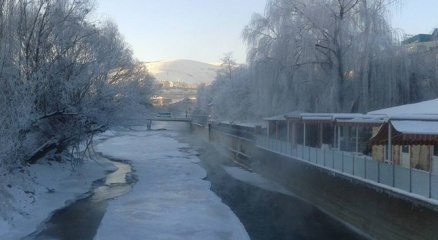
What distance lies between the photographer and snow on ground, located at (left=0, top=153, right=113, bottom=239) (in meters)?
17.3

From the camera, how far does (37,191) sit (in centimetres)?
2384

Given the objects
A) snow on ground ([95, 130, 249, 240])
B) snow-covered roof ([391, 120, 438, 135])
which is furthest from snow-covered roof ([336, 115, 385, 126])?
snow on ground ([95, 130, 249, 240])

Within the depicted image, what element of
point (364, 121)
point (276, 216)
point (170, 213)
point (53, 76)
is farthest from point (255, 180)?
point (53, 76)

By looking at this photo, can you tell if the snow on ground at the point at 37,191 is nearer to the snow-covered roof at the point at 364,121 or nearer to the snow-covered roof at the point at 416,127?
the snow-covered roof at the point at 416,127

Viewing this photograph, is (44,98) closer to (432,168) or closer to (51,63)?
(51,63)

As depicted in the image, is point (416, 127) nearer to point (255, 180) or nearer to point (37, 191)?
point (37, 191)

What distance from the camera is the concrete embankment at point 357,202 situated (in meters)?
14.1

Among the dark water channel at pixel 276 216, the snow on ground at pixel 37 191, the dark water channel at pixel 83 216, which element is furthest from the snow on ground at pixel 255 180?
the snow on ground at pixel 37 191

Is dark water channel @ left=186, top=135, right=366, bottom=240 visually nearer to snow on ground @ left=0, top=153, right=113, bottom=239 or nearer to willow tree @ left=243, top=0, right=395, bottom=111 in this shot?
willow tree @ left=243, top=0, right=395, bottom=111

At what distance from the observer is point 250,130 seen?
4156 cm

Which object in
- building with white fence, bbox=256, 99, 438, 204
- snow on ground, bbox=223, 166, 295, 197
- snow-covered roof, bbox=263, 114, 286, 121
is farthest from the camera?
snow-covered roof, bbox=263, 114, 286, 121

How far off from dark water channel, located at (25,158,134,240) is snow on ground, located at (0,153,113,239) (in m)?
0.41

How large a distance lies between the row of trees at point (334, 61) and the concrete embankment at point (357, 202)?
12.5ft

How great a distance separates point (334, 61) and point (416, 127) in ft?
51.8
